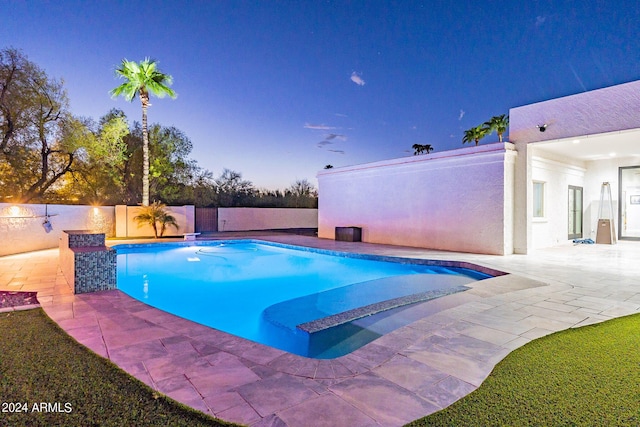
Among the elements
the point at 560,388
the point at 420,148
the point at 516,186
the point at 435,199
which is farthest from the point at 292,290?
the point at 420,148

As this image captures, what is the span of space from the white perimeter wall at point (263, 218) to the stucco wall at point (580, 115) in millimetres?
14861

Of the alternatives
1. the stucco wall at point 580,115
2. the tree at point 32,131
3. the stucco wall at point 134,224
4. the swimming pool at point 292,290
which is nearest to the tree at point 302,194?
the stucco wall at point 134,224

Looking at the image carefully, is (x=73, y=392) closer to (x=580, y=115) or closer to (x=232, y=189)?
(x=580, y=115)

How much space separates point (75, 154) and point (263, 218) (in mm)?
10189

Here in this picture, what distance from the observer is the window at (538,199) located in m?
10.6

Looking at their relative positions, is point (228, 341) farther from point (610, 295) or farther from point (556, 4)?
point (556, 4)

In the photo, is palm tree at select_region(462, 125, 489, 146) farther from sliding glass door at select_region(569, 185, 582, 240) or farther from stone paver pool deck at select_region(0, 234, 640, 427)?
stone paver pool deck at select_region(0, 234, 640, 427)

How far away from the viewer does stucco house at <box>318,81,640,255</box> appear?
8375 mm

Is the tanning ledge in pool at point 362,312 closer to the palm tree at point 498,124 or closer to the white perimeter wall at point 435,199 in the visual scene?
the white perimeter wall at point 435,199

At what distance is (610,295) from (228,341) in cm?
505

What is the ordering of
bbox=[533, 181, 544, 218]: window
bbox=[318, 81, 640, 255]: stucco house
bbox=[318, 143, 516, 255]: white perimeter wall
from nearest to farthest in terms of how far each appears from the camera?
bbox=[318, 81, 640, 255]: stucco house
bbox=[318, 143, 516, 255]: white perimeter wall
bbox=[533, 181, 544, 218]: window

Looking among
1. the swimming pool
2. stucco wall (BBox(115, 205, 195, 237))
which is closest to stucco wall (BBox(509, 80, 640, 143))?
the swimming pool

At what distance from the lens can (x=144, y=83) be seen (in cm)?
1546

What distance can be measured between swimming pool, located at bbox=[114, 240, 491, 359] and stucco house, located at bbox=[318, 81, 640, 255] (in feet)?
8.78
